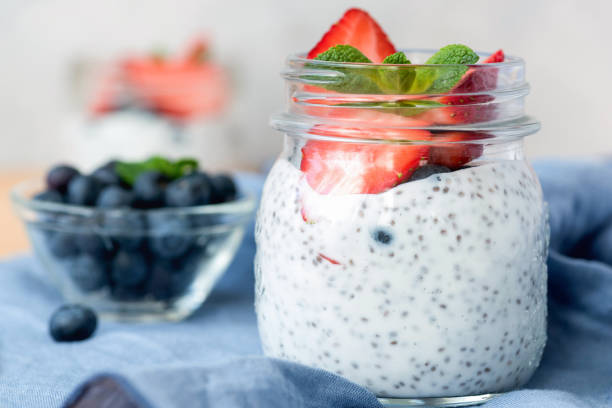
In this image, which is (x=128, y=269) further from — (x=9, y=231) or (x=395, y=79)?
(x=9, y=231)

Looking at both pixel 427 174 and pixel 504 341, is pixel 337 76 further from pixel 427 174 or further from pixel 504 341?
pixel 504 341

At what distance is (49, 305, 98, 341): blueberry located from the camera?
0.64m

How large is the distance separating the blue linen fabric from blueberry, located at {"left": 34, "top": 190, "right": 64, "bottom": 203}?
0.11m

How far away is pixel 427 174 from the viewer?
46cm

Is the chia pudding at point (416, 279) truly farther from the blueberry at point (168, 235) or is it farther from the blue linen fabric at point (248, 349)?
the blueberry at point (168, 235)

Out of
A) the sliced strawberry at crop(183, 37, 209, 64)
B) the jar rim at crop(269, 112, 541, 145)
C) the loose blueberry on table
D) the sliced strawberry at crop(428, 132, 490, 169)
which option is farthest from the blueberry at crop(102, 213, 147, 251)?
the sliced strawberry at crop(183, 37, 209, 64)

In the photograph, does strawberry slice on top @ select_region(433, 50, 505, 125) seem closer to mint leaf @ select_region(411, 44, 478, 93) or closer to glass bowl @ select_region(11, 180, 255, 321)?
mint leaf @ select_region(411, 44, 478, 93)

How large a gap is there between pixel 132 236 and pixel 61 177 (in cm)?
11

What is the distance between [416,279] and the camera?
1.49 feet

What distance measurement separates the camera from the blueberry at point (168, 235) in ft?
2.36

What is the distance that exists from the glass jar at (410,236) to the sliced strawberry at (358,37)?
4 cm

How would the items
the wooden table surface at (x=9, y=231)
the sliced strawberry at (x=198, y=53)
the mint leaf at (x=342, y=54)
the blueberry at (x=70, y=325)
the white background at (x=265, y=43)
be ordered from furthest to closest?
1. the white background at (x=265, y=43)
2. the sliced strawberry at (x=198, y=53)
3. the wooden table surface at (x=9, y=231)
4. the blueberry at (x=70, y=325)
5. the mint leaf at (x=342, y=54)

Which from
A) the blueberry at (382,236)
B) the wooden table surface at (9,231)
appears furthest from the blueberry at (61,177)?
the blueberry at (382,236)

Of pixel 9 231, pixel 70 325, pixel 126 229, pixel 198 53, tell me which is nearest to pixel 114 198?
pixel 126 229
